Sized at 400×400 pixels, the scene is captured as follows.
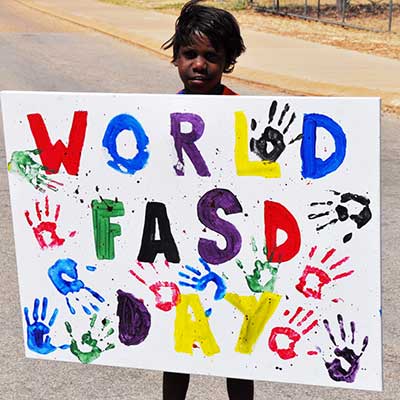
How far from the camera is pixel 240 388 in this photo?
3096 millimetres

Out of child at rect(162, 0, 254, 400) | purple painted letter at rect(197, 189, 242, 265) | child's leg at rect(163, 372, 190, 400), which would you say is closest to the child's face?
child at rect(162, 0, 254, 400)

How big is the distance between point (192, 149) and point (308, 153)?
0.33 metres

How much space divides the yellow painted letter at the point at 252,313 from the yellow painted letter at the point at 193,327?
0.28 ft

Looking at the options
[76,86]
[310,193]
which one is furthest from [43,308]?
[76,86]

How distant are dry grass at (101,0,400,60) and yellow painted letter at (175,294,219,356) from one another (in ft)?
44.7

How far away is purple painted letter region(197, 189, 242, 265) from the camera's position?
2.65 m

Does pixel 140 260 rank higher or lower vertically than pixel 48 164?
lower

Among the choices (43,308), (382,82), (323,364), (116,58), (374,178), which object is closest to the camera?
(374,178)

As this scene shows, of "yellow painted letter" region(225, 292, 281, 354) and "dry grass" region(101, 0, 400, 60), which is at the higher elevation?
"yellow painted letter" region(225, 292, 281, 354)

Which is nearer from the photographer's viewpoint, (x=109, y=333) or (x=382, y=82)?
(x=109, y=333)

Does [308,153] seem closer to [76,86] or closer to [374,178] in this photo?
[374,178]

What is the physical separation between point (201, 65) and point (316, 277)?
0.81 metres

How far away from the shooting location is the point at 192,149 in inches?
104

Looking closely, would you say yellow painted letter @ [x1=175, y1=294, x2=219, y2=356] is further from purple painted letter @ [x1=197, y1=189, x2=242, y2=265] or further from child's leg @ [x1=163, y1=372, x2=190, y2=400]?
child's leg @ [x1=163, y1=372, x2=190, y2=400]
